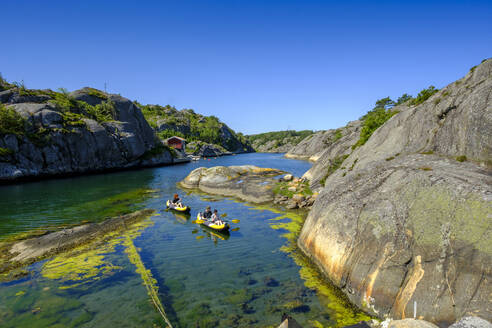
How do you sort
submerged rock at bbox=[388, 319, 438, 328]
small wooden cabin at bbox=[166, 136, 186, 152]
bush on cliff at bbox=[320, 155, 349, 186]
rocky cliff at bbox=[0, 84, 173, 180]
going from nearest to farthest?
submerged rock at bbox=[388, 319, 438, 328] < bush on cliff at bbox=[320, 155, 349, 186] < rocky cliff at bbox=[0, 84, 173, 180] < small wooden cabin at bbox=[166, 136, 186, 152]

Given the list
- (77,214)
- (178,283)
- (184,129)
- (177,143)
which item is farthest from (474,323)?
(184,129)

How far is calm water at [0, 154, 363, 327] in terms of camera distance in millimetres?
11820

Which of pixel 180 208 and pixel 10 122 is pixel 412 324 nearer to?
pixel 180 208

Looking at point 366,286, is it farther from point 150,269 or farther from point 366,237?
point 150,269

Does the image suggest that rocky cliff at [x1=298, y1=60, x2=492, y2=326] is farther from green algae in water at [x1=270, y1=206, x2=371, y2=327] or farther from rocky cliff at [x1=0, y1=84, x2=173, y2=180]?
rocky cliff at [x1=0, y1=84, x2=173, y2=180]

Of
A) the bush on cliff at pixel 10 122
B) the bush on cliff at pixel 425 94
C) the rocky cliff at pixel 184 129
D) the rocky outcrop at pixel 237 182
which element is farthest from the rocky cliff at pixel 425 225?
the rocky cliff at pixel 184 129

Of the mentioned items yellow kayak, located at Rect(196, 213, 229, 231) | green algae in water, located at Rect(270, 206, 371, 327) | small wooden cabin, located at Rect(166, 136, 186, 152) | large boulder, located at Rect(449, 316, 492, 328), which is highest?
small wooden cabin, located at Rect(166, 136, 186, 152)

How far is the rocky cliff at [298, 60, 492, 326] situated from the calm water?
1847mm

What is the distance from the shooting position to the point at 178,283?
14852mm

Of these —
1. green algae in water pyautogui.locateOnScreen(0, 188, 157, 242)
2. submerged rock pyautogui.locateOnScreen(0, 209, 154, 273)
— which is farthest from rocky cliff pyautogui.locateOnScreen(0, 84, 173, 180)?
submerged rock pyautogui.locateOnScreen(0, 209, 154, 273)

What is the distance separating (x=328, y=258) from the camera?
1496cm

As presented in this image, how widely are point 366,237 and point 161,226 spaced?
19.8 m

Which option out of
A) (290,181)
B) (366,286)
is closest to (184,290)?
(366,286)

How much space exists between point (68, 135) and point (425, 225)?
79.3 meters
